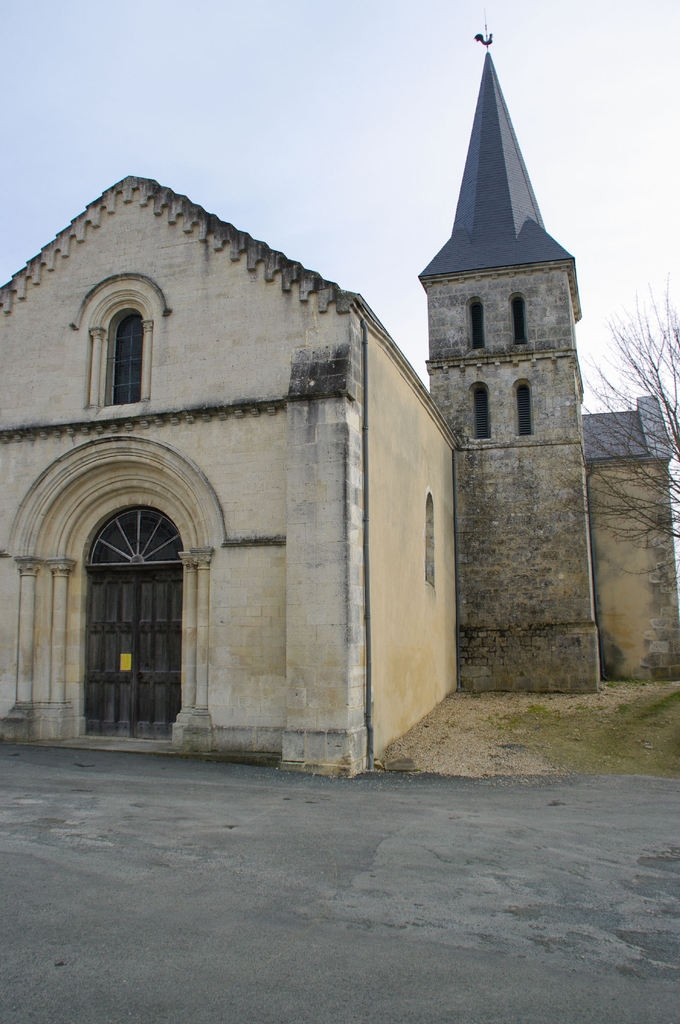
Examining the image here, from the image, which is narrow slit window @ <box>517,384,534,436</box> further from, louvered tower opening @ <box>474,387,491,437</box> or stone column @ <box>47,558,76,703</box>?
stone column @ <box>47,558,76,703</box>

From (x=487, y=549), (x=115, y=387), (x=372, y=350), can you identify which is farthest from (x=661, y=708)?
(x=115, y=387)

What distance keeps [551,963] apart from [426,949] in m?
0.67

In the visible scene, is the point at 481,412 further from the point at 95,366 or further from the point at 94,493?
the point at 94,493

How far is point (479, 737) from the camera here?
1268cm

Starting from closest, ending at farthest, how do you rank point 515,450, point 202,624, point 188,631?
1. point 202,624
2. point 188,631
3. point 515,450

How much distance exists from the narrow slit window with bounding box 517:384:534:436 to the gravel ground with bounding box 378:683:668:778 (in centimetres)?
629

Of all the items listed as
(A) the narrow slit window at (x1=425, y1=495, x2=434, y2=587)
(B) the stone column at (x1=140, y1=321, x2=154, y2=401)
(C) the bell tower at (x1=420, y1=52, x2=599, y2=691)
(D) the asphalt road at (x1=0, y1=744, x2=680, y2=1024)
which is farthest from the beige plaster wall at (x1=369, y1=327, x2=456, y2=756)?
(B) the stone column at (x1=140, y1=321, x2=154, y2=401)

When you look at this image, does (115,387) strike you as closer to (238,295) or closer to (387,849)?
(238,295)

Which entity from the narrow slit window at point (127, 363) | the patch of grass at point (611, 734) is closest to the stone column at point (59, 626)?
the narrow slit window at point (127, 363)

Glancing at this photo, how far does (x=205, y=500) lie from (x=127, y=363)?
290cm

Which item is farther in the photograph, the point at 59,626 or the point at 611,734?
the point at 611,734

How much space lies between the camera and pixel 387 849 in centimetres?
660

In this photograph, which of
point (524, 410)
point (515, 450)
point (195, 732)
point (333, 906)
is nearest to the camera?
point (333, 906)

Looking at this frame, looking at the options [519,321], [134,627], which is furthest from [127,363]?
[519,321]
